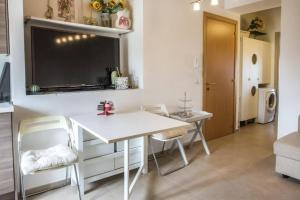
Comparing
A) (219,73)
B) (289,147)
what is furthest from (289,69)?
(289,147)

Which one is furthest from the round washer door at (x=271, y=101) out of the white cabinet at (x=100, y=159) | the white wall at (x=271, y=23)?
A: the white cabinet at (x=100, y=159)

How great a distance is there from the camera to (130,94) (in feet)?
9.97

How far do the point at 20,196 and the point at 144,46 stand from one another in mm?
2209

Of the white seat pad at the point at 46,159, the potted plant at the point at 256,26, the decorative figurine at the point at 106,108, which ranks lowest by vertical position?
the white seat pad at the point at 46,159

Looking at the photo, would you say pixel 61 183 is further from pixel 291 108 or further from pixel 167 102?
pixel 291 108

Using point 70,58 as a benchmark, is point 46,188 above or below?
below

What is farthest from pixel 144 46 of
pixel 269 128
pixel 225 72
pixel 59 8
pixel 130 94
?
pixel 269 128

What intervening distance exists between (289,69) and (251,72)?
6.11 feet

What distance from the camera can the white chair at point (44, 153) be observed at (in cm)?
193

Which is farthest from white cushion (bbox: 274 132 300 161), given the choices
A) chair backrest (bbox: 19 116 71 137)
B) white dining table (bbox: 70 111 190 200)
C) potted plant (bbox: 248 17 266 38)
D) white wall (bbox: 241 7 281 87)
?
white wall (bbox: 241 7 281 87)

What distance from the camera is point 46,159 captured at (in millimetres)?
1976

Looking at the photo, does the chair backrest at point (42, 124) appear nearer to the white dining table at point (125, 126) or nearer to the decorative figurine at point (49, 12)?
the white dining table at point (125, 126)

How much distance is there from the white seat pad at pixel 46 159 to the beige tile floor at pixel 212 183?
527 mm

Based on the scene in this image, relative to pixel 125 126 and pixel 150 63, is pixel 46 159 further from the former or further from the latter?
pixel 150 63
